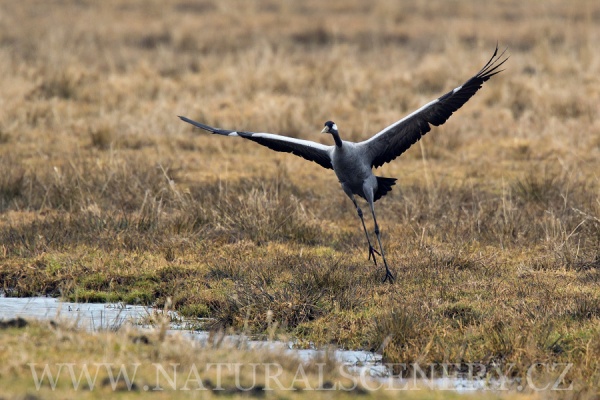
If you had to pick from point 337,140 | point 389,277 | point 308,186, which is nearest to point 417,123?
point 337,140

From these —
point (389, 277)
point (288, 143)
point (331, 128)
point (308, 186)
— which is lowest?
point (389, 277)

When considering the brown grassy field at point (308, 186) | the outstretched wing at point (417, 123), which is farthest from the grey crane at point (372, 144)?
the brown grassy field at point (308, 186)

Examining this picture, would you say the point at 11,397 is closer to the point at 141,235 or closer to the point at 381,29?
the point at 141,235

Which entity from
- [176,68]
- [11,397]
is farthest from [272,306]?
[176,68]

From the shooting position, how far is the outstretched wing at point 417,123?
849 centimetres

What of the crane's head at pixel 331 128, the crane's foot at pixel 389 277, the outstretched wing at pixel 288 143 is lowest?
the crane's foot at pixel 389 277

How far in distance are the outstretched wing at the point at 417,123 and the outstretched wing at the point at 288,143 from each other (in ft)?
1.35

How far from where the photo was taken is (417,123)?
877 centimetres

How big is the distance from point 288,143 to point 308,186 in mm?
3392

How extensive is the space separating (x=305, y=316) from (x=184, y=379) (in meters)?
2.33

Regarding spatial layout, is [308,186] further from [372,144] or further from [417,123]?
[417,123]

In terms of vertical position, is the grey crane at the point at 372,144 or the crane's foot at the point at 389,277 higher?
the grey crane at the point at 372,144

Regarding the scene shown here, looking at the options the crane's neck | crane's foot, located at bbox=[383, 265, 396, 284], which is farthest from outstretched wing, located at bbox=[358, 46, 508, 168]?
crane's foot, located at bbox=[383, 265, 396, 284]

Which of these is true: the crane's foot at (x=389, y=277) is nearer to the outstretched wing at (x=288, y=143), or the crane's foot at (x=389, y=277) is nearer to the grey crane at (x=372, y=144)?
the grey crane at (x=372, y=144)
